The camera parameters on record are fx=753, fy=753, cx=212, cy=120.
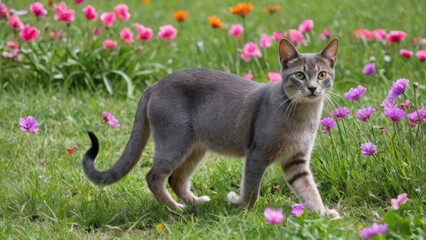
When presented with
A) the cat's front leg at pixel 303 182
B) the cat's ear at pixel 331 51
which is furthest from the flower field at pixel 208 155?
the cat's ear at pixel 331 51

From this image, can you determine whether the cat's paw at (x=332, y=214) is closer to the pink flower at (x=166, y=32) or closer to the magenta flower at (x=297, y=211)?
the magenta flower at (x=297, y=211)

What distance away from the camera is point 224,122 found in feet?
14.6

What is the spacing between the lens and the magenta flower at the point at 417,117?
4.23 meters

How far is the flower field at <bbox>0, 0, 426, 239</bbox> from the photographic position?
404cm

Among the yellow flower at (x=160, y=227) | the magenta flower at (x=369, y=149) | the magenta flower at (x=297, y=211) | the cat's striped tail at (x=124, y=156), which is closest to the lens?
the magenta flower at (x=297, y=211)

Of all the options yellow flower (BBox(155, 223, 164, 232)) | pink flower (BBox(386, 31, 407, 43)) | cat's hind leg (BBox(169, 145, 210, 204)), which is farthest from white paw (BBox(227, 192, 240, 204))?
pink flower (BBox(386, 31, 407, 43))

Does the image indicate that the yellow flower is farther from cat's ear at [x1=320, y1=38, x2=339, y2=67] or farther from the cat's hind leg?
cat's ear at [x1=320, y1=38, x2=339, y2=67]

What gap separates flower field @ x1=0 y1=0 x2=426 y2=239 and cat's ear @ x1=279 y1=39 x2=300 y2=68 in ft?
1.03

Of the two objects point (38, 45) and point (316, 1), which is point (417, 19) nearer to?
point (316, 1)

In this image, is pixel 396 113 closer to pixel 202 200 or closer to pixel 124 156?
pixel 202 200

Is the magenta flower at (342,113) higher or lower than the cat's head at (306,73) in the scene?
lower

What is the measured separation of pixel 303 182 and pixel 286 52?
75cm

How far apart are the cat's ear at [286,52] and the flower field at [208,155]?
1.03 feet

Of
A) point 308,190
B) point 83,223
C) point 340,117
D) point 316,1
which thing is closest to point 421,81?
point 340,117
